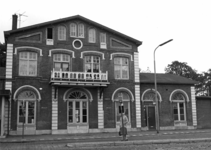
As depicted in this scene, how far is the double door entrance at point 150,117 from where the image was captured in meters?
27.5

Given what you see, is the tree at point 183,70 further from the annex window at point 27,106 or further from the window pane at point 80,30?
the annex window at point 27,106

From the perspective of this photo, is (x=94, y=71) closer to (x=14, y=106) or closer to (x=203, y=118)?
(x=14, y=106)

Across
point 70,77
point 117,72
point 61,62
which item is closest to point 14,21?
point 61,62

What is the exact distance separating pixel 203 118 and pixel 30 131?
18085mm

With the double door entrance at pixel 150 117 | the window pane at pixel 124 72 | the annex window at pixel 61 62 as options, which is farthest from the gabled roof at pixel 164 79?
the annex window at pixel 61 62

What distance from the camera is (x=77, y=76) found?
24266mm

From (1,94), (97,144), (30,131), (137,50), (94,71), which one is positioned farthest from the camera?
(137,50)

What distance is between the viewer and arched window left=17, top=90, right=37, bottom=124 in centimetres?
2350

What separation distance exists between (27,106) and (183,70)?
45.8 meters

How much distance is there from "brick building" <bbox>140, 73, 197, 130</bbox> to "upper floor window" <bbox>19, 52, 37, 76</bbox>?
10499mm

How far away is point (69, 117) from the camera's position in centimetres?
2467

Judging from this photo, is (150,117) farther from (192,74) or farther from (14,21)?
(192,74)

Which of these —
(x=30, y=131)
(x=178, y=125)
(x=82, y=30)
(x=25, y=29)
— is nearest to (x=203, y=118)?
(x=178, y=125)

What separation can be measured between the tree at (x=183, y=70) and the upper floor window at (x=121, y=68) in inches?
1456
